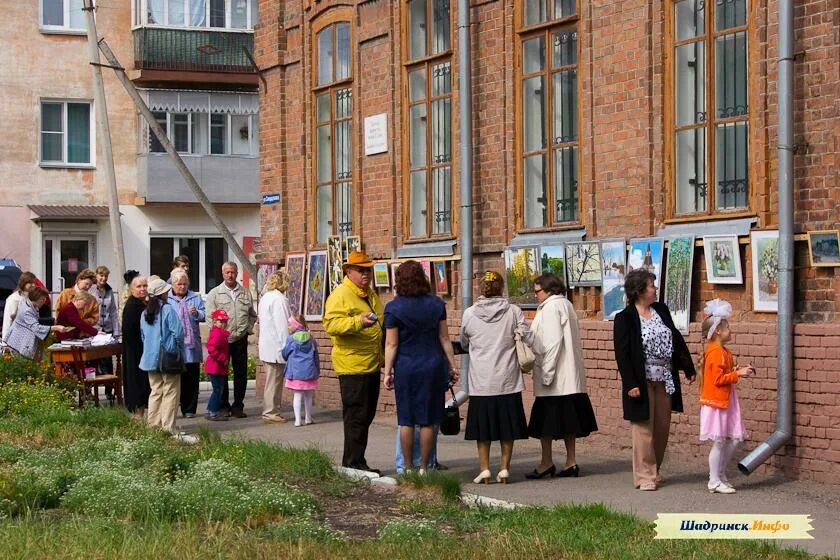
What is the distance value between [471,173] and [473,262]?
947 mm

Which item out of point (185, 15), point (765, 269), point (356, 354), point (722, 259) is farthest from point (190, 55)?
point (765, 269)

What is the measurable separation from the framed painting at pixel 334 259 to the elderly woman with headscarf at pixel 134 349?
2.54m

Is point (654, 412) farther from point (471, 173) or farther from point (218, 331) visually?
point (218, 331)

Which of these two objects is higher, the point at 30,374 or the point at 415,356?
the point at 415,356

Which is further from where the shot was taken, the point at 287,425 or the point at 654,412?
the point at 287,425

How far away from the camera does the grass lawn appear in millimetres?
8688

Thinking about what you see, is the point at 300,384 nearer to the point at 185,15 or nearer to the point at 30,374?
the point at 30,374

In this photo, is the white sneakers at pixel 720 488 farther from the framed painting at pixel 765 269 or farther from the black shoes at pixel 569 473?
the framed painting at pixel 765 269

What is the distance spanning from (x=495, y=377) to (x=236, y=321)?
21.6 ft

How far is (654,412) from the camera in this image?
1196 cm

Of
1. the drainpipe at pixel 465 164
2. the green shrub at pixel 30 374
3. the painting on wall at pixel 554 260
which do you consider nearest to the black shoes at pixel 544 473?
the painting on wall at pixel 554 260

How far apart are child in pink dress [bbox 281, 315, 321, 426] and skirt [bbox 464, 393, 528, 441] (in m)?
4.98

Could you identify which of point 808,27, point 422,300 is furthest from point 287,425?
point 808,27

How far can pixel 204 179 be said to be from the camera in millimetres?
41750
